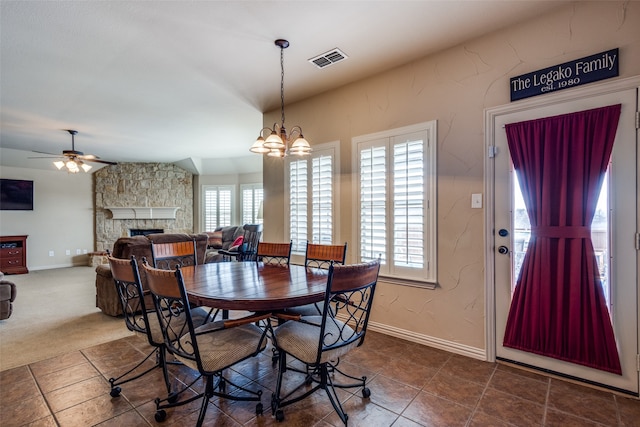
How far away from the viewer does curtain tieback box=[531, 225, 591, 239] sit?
84.2 inches

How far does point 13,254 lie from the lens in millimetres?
6684

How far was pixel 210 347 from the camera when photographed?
68.0 inches

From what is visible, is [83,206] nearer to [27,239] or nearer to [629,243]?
[27,239]

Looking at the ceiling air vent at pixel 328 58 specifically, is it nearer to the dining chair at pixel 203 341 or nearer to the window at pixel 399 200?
the window at pixel 399 200

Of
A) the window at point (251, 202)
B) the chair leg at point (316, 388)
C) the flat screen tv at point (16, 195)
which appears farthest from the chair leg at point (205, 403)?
the flat screen tv at point (16, 195)

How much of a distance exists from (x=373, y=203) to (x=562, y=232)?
1593 millimetres

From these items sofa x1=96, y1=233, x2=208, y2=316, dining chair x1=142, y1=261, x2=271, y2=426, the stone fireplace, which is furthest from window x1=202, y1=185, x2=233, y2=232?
dining chair x1=142, y1=261, x2=271, y2=426

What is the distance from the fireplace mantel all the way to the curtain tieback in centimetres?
866

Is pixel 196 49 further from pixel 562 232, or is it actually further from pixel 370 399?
pixel 562 232

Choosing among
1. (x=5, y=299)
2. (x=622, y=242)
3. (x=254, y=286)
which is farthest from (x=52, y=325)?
(x=622, y=242)

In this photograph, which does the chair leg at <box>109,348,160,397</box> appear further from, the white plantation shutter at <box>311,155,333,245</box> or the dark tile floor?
the white plantation shutter at <box>311,155,333,245</box>

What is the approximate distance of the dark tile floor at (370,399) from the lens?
1.82 metres

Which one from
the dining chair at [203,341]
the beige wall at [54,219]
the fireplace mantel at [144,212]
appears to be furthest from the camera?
the fireplace mantel at [144,212]

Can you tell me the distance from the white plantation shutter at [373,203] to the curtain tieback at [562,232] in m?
1.30
